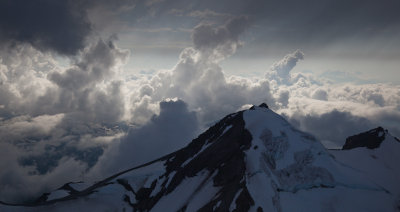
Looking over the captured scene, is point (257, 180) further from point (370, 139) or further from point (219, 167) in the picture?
point (370, 139)

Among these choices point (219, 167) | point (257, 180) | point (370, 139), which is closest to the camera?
point (257, 180)

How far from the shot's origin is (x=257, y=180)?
2349 inches

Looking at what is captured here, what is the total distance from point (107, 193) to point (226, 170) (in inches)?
2723

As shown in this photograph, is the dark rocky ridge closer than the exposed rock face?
Yes

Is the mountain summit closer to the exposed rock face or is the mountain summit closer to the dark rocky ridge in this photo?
the dark rocky ridge

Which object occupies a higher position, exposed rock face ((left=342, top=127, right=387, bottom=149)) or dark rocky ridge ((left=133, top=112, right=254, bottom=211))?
dark rocky ridge ((left=133, top=112, right=254, bottom=211))

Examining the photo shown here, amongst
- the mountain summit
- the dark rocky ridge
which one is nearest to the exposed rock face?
the mountain summit

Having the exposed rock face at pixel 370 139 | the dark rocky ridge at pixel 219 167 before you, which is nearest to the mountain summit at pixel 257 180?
the dark rocky ridge at pixel 219 167

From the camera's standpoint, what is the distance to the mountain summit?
178 ft

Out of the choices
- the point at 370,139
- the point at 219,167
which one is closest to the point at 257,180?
the point at 219,167

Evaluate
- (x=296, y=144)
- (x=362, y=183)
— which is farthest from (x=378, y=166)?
(x=296, y=144)

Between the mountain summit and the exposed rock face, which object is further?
the exposed rock face

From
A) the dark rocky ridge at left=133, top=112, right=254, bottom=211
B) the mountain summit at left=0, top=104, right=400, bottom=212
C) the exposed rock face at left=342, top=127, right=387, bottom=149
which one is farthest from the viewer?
the exposed rock face at left=342, top=127, right=387, bottom=149

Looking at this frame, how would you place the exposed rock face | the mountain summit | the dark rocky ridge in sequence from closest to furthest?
the mountain summit → the dark rocky ridge → the exposed rock face
